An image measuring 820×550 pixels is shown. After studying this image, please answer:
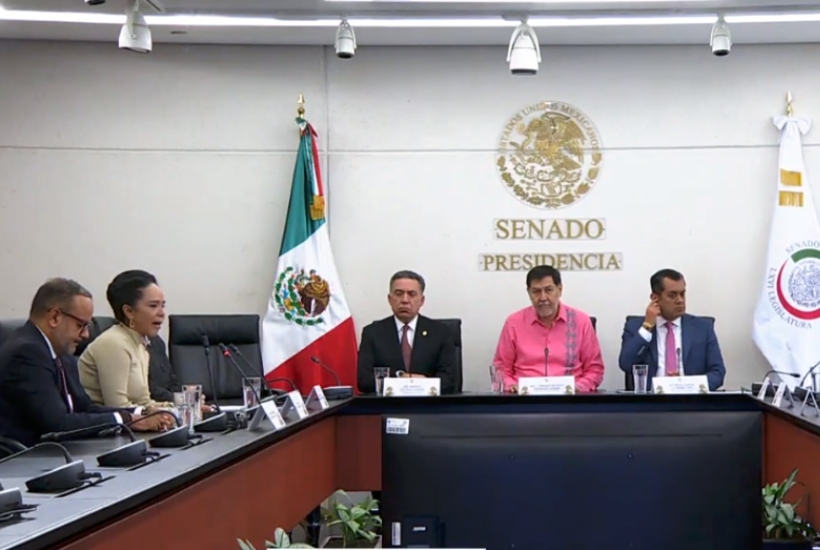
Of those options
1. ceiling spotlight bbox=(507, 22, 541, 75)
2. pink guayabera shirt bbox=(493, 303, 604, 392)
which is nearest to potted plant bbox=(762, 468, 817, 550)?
pink guayabera shirt bbox=(493, 303, 604, 392)

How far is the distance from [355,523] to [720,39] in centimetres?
300

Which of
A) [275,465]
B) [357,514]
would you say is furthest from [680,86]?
[275,465]

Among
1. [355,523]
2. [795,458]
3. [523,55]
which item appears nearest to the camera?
[795,458]

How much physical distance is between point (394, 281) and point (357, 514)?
1818mm

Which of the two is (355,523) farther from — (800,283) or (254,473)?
(800,283)

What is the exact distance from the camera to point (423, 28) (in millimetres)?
5160

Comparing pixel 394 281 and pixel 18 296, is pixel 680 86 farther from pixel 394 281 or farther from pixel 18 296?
pixel 18 296

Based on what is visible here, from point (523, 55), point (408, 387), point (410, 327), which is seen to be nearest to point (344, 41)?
point (523, 55)

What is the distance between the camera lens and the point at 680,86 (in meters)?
5.59

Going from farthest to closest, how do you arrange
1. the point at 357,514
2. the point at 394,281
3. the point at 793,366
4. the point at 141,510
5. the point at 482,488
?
the point at 793,366 → the point at 394,281 → the point at 357,514 → the point at 482,488 → the point at 141,510

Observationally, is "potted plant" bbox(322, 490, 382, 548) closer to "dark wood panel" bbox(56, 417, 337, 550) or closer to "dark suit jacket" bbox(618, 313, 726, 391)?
"dark wood panel" bbox(56, 417, 337, 550)

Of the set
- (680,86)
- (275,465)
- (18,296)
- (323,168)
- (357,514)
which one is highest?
(680,86)

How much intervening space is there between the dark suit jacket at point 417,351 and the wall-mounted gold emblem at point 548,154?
4.25 feet

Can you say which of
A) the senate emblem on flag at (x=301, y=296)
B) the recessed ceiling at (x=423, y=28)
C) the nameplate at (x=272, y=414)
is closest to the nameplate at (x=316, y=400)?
the nameplate at (x=272, y=414)
